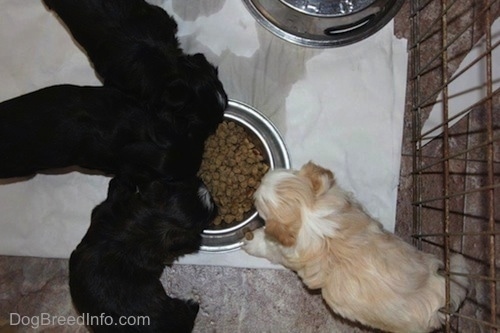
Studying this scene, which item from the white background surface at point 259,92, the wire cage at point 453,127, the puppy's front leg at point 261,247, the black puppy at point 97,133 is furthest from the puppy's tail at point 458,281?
the black puppy at point 97,133

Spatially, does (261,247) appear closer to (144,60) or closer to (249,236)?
(249,236)

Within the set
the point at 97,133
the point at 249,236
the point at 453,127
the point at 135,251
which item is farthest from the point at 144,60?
the point at 453,127

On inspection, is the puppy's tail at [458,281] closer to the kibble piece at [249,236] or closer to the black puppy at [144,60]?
the kibble piece at [249,236]

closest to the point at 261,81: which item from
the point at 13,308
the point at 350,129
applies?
the point at 350,129

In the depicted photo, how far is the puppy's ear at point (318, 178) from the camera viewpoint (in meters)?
1.64

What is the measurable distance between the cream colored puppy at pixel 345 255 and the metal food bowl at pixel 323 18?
80 centimetres

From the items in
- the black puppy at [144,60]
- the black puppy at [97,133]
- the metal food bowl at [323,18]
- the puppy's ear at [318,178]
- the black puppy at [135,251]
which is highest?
the metal food bowl at [323,18]

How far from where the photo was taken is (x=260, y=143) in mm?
2188

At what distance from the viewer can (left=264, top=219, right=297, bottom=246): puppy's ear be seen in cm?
160

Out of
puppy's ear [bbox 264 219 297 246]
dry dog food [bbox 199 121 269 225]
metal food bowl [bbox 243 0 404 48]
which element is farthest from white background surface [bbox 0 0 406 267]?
puppy's ear [bbox 264 219 297 246]

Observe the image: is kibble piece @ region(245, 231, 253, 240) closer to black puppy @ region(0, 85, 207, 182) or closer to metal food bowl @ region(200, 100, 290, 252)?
metal food bowl @ region(200, 100, 290, 252)

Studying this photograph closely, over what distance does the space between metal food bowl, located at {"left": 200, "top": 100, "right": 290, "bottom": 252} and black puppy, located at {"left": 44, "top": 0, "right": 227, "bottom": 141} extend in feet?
0.63

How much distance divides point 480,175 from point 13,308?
2.07 m

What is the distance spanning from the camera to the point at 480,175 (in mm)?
2105
